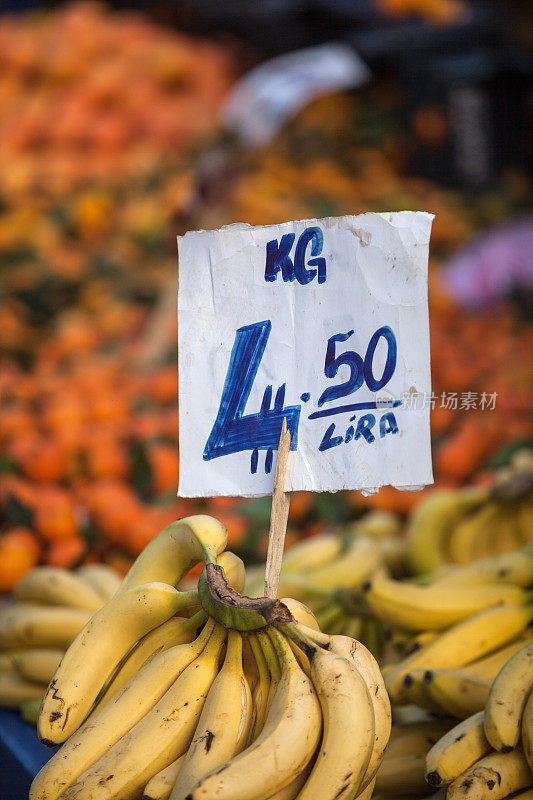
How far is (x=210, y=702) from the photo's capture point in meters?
1.05

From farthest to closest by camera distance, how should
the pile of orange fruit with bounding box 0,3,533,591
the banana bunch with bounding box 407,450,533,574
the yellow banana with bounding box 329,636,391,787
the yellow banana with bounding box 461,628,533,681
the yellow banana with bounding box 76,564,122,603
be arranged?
the pile of orange fruit with bounding box 0,3,533,591 → the banana bunch with bounding box 407,450,533,574 → the yellow banana with bounding box 76,564,122,603 → the yellow banana with bounding box 461,628,533,681 → the yellow banana with bounding box 329,636,391,787

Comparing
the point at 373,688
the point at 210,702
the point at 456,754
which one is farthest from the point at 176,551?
the point at 456,754

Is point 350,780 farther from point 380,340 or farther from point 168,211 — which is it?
point 168,211

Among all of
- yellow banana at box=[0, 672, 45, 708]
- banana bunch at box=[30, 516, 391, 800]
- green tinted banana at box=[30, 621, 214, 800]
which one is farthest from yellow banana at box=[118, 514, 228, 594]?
yellow banana at box=[0, 672, 45, 708]

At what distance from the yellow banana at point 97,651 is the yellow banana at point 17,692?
1.77 ft

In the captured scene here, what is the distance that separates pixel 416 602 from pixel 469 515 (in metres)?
0.64

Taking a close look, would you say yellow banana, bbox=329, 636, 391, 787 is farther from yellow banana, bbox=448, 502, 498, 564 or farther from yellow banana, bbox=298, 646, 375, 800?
yellow banana, bbox=448, 502, 498, 564

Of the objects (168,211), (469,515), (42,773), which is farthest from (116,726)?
(168,211)

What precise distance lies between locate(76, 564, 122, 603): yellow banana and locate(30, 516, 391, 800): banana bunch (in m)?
0.61

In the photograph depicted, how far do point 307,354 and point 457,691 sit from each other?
24.7 inches

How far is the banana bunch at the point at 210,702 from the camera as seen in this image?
3.18 feet

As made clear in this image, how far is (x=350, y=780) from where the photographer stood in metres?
0.97

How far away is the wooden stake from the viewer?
1.20 m

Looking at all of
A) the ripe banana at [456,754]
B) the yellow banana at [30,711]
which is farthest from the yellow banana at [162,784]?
the yellow banana at [30,711]
